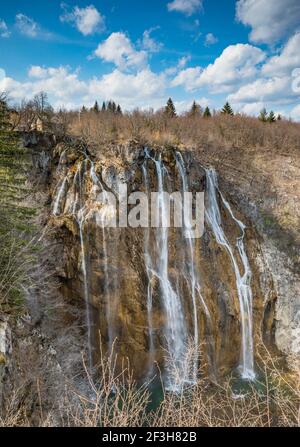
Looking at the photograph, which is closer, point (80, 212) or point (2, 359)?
point (2, 359)

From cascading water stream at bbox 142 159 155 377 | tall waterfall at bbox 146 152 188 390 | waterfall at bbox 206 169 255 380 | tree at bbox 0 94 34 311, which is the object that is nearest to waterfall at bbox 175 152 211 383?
tall waterfall at bbox 146 152 188 390

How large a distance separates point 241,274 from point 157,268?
16.4 feet

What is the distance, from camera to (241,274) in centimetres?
1811

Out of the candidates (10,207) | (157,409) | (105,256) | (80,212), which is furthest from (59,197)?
(157,409)

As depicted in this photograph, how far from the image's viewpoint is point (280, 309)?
18.7m

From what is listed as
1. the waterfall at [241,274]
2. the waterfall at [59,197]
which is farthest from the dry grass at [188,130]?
the waterfall at [59,197]

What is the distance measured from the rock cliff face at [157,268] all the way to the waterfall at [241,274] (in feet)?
0.19

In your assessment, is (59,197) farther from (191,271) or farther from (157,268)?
(191,271)

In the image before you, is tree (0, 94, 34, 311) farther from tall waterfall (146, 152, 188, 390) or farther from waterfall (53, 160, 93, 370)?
tall waterfall (146, 152, 188, 390)

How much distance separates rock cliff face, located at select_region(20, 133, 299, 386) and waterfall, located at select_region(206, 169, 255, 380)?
6cm

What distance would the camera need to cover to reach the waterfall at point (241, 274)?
17.0 m

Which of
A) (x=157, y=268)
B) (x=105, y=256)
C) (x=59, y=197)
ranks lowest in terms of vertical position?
(x=157, y=268)

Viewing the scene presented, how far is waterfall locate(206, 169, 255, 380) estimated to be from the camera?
667 inches
